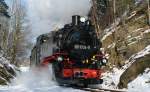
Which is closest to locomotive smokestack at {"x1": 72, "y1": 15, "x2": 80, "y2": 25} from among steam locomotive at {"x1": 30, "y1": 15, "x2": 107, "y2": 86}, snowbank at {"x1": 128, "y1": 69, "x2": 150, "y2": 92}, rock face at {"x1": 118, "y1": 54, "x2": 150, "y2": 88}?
steam locomotive at {"x1": 30, "y1": 15, "x2": 107, "y2": 86}

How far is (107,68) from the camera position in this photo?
2878 centimetres

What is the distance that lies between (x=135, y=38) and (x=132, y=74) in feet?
35.9

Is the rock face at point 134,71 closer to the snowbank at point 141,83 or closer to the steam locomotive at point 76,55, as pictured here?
the snowbank at point 141,83

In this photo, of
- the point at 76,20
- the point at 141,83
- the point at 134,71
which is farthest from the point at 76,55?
the point at 141,83

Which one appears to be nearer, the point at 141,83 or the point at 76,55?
the point at 141,83

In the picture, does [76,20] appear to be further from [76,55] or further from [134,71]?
[134,71]

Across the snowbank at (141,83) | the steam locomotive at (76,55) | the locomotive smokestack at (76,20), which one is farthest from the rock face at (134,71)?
the locomotive smokestack at (76,20)

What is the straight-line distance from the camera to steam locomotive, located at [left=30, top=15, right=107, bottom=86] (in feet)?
62.7

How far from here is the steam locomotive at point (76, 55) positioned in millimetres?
19125

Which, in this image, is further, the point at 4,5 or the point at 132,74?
the point at 4,5

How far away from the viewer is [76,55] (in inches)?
774

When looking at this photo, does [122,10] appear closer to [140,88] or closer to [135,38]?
[135,38]

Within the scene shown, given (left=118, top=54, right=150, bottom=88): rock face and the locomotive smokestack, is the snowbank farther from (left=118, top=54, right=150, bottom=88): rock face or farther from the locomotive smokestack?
the locomotive smokestack

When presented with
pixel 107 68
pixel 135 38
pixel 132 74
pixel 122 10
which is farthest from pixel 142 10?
pixel 132 74
